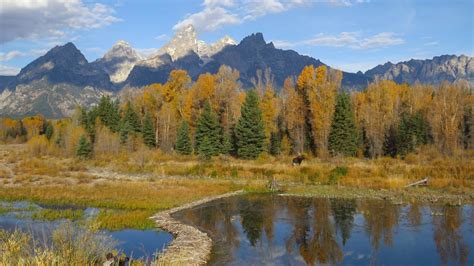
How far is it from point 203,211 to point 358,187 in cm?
1452

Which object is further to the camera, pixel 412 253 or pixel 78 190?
pixel 78 190

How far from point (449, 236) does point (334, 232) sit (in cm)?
515

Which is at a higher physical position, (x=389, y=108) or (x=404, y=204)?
(x=389, y=108)

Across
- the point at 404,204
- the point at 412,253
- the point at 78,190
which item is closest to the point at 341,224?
the point at 412,253

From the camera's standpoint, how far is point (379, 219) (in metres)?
23.0

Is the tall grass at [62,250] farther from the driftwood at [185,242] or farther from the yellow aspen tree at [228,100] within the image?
the yellow aspen tree at [228,100]

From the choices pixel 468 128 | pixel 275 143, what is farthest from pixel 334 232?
pixel 468 128

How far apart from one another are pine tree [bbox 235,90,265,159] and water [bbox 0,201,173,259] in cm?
3269

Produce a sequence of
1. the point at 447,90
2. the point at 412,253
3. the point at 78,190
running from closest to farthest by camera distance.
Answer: the point at 412,253, the point at 78,190, the point at 447,90

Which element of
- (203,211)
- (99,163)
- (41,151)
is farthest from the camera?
(41,151)

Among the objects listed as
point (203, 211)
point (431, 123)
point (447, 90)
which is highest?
point (447, 90)

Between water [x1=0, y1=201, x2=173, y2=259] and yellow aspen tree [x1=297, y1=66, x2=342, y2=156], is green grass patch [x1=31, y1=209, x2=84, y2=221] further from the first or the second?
yellow aspen tree [x1=297, y1=66, x2=342, y2=156]

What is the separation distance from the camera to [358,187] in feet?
114

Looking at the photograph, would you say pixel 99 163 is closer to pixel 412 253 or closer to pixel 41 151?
pixel 41 151
